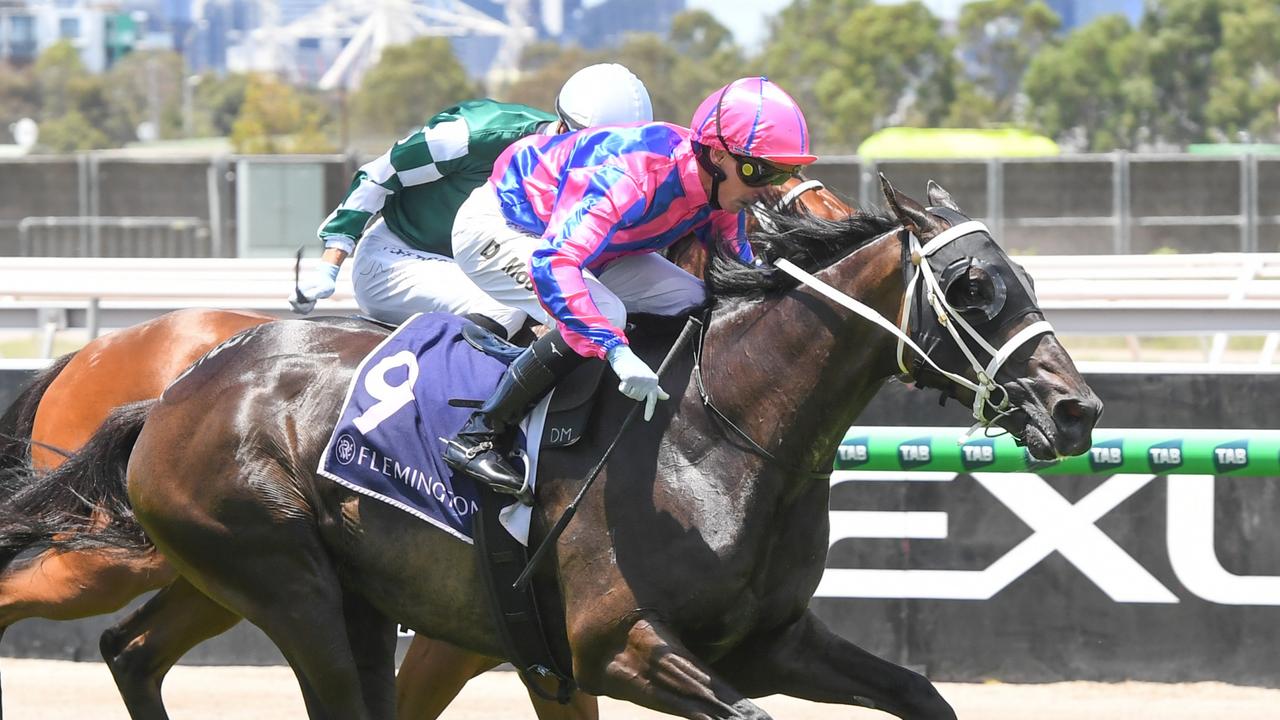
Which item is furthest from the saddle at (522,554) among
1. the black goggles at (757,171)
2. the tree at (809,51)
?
the tree at (809,51)

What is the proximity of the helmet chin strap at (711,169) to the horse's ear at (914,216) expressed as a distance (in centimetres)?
37

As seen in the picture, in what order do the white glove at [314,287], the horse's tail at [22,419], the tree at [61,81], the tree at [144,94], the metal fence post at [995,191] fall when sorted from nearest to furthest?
the white glove at [314,287], the horse's tail at [22,419], the metal fence post at [995,191], the tree at [144,94], the tree at [61,81]

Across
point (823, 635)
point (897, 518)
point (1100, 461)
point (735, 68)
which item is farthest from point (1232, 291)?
point (735, 68)

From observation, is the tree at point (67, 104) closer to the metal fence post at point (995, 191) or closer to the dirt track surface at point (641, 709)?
the metal fence post at point (995, 191)

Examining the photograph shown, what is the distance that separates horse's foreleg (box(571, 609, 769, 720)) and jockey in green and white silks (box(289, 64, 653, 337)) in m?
1.26

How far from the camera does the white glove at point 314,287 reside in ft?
16.1

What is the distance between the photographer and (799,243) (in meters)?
3.96

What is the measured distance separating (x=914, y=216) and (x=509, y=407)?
0.99m

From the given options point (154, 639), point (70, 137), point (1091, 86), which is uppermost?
point (154, 639)

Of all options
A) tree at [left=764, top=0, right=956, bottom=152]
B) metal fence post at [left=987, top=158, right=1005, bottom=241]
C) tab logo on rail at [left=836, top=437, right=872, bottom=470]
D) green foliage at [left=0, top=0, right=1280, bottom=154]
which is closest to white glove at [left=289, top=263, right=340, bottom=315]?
tab logo on rail at [left=836, top=437, right=872, bottom=470]

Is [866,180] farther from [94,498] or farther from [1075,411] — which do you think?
[1075,411]

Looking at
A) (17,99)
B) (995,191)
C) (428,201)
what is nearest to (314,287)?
(428,201)

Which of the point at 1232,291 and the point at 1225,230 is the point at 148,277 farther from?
the point at 1225,230

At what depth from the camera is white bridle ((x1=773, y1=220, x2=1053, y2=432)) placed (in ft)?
11.8
